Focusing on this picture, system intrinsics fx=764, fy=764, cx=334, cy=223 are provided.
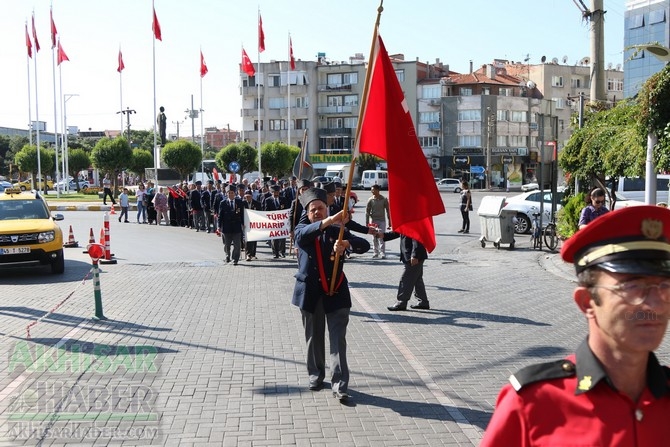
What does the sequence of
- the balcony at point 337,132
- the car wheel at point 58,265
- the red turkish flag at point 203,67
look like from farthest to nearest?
the balcony at point 337,132 < the red turkish flag at point 203,67 < the car wheel at point 58,265

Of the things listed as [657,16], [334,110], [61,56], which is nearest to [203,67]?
[61,56]

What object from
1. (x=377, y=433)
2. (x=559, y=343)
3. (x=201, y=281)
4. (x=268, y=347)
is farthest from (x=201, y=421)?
(x=201, y=281)

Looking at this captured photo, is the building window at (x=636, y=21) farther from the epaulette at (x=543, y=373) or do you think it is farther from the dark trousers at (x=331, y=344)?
the epaulette at (x=543, y=373)

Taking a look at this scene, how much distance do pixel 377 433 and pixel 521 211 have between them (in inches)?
820

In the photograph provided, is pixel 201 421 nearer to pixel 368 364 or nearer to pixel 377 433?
pixel 377 433

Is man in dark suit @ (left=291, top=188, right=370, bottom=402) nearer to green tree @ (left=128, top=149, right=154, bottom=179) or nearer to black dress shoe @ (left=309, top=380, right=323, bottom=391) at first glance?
black dress shoe @ (left=309, top=380, right=323, bottom=391)

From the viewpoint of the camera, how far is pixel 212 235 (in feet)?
88.2

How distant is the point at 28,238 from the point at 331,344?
11046 millimetres

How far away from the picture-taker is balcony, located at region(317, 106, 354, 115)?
86.8m

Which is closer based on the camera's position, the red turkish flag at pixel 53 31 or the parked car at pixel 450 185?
the red turkish flag at pixel 53 31

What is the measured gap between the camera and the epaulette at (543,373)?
7.20 ft

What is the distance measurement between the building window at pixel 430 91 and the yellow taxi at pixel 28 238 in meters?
69.7

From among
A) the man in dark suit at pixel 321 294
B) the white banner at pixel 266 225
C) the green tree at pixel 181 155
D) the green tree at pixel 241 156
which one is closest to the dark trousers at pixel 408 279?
the man in dark suit at pixel 321 294

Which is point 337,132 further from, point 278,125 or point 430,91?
point 430,91
